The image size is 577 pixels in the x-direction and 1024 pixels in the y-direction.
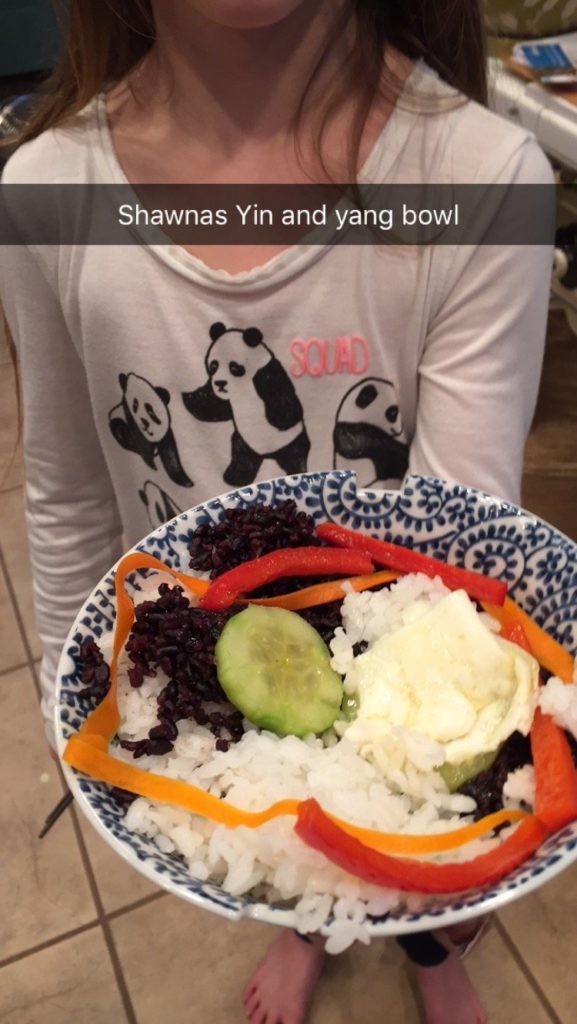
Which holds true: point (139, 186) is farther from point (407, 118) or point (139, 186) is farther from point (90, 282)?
point (407, 118)

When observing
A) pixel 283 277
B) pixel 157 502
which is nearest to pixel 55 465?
pixel 157 502

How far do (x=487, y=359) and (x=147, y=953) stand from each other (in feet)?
3.79

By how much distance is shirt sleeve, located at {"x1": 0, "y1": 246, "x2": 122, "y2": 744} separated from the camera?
0.82 m

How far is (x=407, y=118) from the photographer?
0.72 metres

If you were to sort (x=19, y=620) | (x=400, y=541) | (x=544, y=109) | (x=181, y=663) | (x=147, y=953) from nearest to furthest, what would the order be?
(x=181, y=663) < (x=400, y=541) < (x=147, y=953) < (x=544, y=109) < (x=19, y=620)

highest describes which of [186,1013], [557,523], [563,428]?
[563,428]

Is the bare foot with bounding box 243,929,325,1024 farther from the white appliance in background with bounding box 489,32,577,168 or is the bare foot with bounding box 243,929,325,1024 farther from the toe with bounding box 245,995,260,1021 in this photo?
the white appliance in background with bounding box 489,32,577,168

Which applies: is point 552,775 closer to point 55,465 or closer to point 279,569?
point 279,569

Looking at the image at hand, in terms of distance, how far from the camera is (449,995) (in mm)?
1223

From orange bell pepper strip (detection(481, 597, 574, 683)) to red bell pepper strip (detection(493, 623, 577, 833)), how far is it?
0.04 metres

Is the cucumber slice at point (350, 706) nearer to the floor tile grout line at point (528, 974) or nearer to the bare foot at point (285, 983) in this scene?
the bare foot at point (285, 983)

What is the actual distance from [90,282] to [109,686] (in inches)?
16.3

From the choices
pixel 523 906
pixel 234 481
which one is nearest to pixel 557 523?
pixel 523 906

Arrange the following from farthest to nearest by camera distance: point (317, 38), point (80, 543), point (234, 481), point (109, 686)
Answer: point (80, 543) < point (234, 481) < point (317, 38) < point (109, 686)
